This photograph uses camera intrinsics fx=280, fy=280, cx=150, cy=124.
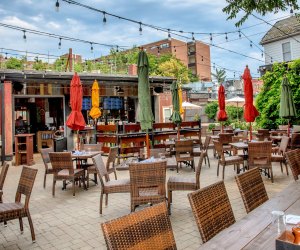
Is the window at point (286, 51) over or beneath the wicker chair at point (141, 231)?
over

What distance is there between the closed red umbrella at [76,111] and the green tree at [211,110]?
18652 millimetres

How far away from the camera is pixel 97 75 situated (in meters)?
14.0

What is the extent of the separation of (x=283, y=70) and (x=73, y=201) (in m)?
11.4

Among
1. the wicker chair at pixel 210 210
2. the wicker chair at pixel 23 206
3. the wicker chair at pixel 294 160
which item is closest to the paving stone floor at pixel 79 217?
the wicker chair at pixel 23 206

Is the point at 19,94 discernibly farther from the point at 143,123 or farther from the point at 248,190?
the point at 248,190

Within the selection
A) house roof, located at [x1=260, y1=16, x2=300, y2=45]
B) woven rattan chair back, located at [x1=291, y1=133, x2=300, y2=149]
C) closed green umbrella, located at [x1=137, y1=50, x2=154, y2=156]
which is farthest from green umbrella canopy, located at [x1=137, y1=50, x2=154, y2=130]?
house roof, located at [x1=260, y1=16, x2=300, y2=45]

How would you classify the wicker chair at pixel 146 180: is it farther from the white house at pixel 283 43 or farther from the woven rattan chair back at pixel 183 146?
the white house at pixel 283 43

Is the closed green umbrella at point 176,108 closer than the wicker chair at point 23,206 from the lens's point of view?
No

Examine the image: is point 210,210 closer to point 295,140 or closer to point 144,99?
point 144,99

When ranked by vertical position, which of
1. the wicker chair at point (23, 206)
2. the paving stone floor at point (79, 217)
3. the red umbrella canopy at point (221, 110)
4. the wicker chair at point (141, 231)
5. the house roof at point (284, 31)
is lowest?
the paving stone floor at point (79, 217)

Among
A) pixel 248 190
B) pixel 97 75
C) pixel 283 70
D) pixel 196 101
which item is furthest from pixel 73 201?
pixel 196 101

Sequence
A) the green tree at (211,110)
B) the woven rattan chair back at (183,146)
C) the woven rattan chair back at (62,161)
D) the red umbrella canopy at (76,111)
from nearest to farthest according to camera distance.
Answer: the woven rattan chair back at (62,161) < the red umbrella canopy at (76,111) < the woven rattan chair back at (183,146) < the green tree at (211,110)

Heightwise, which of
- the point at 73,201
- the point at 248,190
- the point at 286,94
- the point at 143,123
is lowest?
the point at 73,201

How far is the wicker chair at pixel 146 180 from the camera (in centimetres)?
396
